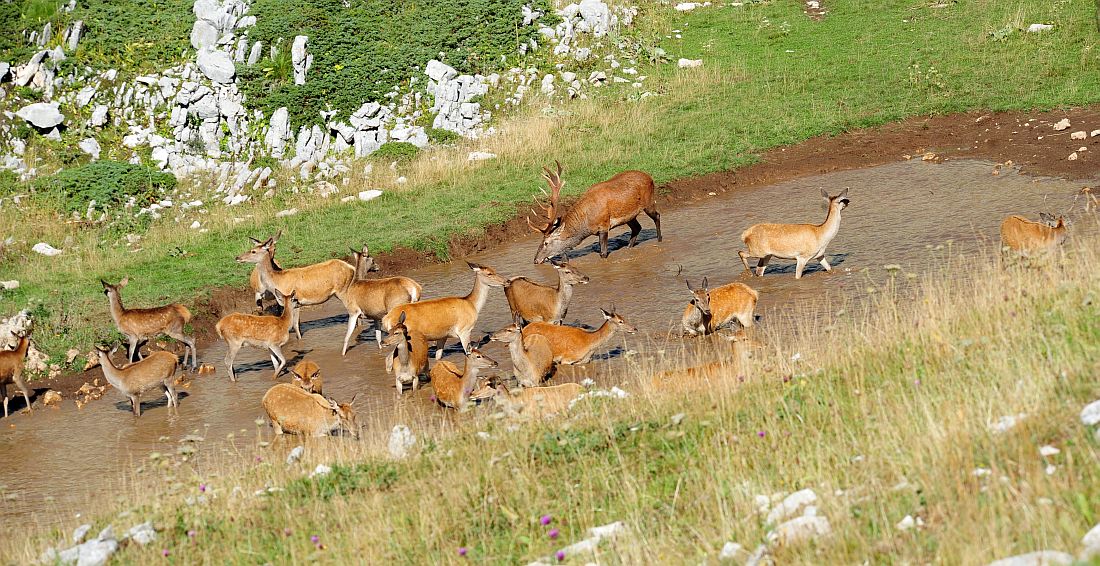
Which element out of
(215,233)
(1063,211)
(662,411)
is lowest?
(215,233)

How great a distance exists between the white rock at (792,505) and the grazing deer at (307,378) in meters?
6.80

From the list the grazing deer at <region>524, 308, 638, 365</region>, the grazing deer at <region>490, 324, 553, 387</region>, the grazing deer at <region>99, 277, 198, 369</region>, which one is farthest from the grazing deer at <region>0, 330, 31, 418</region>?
the grazing deer at <region>524, 308, 638, 365</region>

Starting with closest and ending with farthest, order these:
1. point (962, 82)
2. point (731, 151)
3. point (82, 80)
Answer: point (731, 151) < point (962, 82) < point (82, 80)

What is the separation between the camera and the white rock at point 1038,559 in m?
4.46

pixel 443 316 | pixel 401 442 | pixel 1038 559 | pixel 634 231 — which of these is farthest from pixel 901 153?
pixel 1038 559

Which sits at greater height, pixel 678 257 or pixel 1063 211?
pixel 1063 211

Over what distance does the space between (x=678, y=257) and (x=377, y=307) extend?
4.59 m

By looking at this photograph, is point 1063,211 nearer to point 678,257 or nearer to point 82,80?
point 678,257

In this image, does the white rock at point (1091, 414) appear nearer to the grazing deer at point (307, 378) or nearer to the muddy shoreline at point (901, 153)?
the grazing deer at point (307, 378)

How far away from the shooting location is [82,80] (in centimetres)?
2498

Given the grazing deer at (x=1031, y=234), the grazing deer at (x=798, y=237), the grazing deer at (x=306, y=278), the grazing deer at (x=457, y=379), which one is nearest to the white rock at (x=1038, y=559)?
the grazing deer at (x=457, y=379)

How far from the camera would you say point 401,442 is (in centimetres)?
895

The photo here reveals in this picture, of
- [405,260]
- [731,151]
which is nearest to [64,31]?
[405,260]

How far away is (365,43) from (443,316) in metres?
14.1
